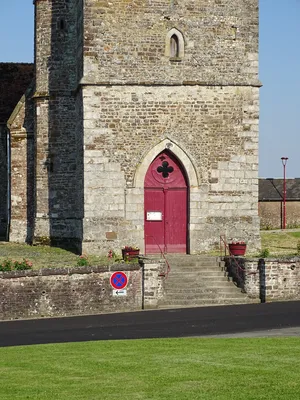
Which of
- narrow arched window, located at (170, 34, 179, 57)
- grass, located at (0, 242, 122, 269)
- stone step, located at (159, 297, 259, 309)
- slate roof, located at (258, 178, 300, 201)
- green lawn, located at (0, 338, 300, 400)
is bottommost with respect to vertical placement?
green lawn, located at (0, 338, 300, 400)

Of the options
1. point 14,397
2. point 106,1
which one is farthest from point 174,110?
point 14,397

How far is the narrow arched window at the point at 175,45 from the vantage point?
31547 millimetres

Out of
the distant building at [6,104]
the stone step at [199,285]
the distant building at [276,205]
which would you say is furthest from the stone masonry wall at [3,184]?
the distant building at [276,205]

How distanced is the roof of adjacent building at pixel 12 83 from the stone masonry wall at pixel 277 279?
55.4ft

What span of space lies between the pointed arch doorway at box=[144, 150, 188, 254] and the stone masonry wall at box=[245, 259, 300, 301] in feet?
14.8

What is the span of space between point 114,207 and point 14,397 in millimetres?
18252

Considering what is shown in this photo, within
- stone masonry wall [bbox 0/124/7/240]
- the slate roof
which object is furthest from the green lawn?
the slate roof

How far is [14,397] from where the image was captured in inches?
518

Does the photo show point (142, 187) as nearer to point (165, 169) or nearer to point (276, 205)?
point (165, 169)

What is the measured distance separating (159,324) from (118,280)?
3657 mm

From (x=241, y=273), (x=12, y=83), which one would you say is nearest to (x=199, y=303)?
(x=241, y=273)

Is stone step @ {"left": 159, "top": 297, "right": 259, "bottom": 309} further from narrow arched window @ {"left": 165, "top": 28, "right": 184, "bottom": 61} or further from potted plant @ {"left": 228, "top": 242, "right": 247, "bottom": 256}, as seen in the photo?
narrow arched window @ {"left": 165, "top": 28, "right": 184, "bottom": 61}

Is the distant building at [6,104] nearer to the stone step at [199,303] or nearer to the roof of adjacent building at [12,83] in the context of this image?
the roof of adjacent building at [12,83]

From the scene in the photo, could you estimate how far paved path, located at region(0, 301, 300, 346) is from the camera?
20.7m
